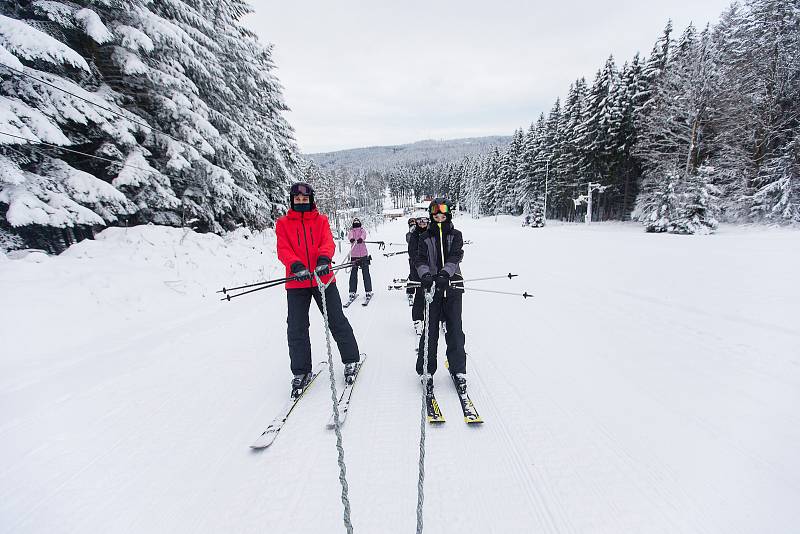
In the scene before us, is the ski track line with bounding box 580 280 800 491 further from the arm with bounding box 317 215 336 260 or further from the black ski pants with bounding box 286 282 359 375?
the arm with bounding box 317 215 336 260

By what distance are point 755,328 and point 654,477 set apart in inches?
162

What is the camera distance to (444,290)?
3410 millimetres

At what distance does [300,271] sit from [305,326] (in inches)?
29.3

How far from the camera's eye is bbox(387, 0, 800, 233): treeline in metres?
16.4

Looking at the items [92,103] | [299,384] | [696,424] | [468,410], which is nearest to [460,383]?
[468,410]

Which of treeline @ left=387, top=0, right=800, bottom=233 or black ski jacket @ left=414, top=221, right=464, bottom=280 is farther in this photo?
treeline @ left=387, top=0, right=800, bottom=233

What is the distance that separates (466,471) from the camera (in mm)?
2451

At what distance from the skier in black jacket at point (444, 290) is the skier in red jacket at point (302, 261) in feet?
3.47

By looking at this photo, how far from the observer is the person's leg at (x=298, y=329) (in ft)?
11.5

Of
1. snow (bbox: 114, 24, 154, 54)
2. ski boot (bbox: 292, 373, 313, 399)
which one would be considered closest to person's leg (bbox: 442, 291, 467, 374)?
ski boot (bbox: 292, 373, 313, 399)

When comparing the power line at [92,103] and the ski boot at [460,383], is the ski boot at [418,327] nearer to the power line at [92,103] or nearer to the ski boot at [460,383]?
the ski boot at [460,383]

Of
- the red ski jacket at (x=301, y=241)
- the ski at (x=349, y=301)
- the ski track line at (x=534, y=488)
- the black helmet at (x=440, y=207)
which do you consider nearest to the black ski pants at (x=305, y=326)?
the red ski jacket at (x=301, y=241)

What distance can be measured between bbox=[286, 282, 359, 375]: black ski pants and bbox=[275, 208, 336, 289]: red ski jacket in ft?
Answer: 0.51

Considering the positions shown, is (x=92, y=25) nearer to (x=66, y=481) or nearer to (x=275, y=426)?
(x=66, y=481)
